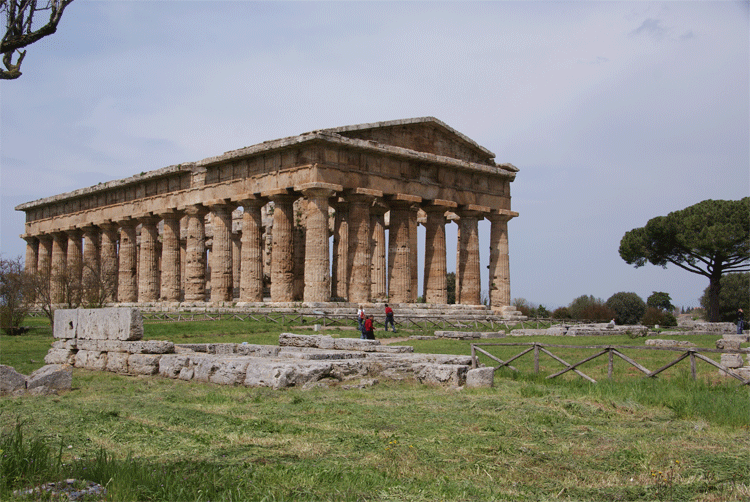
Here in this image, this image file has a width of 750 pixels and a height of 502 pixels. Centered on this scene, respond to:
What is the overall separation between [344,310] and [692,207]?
31908 millimetres

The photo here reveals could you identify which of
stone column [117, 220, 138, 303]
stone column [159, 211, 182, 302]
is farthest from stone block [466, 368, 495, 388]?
stone column [117, 220, 138, 303]

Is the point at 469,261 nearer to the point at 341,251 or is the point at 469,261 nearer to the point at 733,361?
the point at 341,251

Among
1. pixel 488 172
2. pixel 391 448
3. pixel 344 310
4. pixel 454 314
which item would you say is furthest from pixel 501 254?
pixel 391 448

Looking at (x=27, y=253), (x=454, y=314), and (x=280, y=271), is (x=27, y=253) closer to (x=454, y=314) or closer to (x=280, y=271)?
(x=280, y=271)

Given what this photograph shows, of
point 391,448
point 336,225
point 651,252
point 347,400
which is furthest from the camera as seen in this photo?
point 651,252

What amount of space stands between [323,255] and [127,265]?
20271mm

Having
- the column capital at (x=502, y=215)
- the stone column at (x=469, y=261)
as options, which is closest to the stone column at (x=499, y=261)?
the column capital at (x=502, y=215)

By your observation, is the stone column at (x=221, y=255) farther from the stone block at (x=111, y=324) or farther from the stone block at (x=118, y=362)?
the stone block at (x=118, y=362)

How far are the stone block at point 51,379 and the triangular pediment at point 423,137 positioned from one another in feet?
73.8

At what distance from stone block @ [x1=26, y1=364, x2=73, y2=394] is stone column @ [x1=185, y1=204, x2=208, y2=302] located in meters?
28.1

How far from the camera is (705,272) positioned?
171 ft

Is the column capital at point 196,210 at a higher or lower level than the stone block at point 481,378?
higher

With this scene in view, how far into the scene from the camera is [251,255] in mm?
39688

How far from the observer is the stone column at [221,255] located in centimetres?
4119
